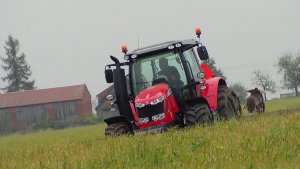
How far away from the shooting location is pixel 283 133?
619 centimetres

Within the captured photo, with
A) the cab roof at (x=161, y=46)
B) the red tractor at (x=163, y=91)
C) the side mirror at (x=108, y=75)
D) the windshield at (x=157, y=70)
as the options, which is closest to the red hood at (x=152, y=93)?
the red tractor at (x=163, y=91)

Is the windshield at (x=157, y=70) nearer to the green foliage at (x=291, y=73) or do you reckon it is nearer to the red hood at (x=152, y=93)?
the red hood at (x=152, y=93)

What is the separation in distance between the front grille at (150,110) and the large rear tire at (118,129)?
746mm

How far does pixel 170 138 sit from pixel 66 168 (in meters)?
2.11

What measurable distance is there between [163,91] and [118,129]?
4.96ft

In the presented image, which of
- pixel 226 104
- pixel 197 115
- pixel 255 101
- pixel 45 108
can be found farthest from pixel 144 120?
pixel 45 108

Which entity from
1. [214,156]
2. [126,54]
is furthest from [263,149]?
[126,54]

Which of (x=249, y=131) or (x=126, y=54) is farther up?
(x=126, y=54)

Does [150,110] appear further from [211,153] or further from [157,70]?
[211,153]

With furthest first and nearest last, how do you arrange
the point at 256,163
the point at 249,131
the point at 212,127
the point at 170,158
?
the point at 212,127
the point at 249,131
the point at 170,158
the point at 256,163

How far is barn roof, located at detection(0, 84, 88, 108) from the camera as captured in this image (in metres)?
70.7

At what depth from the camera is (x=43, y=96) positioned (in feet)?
236

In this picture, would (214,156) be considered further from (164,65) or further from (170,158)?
(164,65)

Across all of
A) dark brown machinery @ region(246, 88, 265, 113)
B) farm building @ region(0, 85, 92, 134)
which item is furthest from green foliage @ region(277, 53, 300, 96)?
dark brown machinery @ region(246, 88, 265, 113)
